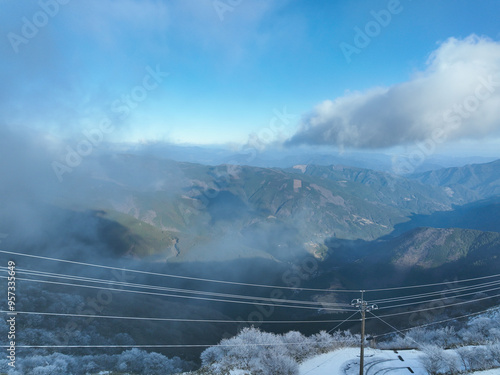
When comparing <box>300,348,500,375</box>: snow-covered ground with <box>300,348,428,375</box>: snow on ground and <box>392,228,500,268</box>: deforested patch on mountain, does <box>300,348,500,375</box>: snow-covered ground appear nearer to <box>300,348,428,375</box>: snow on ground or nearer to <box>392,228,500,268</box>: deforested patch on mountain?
<box>300,348,428,375</box>: snow on ground

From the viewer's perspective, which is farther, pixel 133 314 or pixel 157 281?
pixel 157 281

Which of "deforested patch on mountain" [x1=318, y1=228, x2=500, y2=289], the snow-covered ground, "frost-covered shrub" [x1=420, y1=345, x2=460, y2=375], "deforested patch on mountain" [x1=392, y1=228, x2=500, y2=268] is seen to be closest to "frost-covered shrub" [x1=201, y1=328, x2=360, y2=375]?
the snow-covered ground

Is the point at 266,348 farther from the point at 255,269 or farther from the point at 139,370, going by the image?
the point at 255,269

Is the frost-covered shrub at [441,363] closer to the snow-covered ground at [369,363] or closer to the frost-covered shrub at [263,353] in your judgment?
the snow-covered ground at [369,363]

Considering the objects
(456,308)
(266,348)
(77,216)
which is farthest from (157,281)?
(456,308)

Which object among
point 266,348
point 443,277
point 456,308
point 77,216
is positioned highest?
point 77,216

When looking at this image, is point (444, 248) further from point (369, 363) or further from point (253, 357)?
point (253, 357)

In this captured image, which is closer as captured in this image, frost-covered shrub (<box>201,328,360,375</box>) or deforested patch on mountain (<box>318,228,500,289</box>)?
frost-covered shrub (<box>201,328,360,375</box>)
